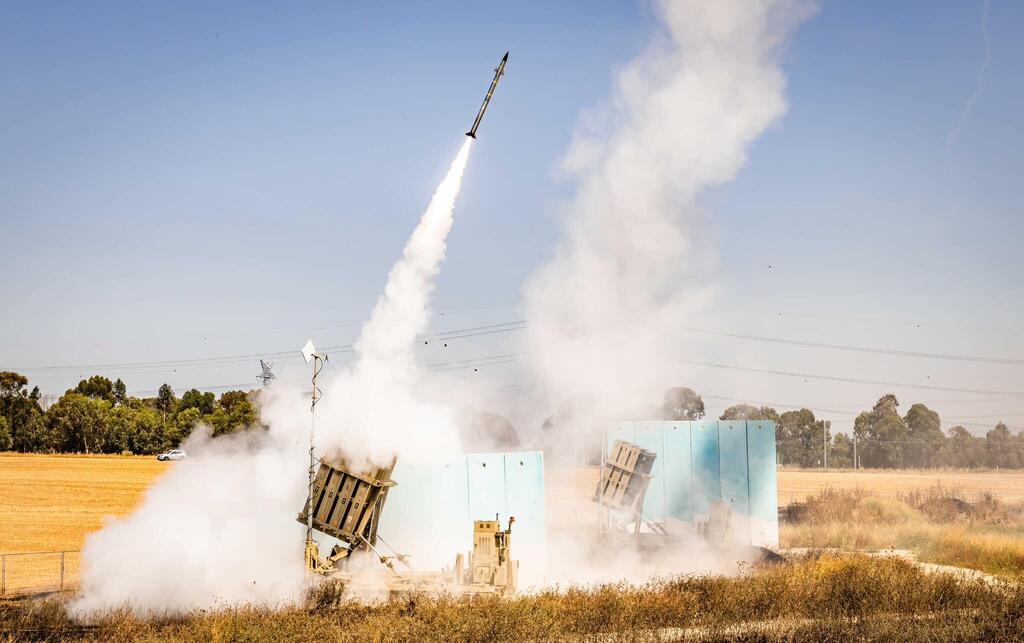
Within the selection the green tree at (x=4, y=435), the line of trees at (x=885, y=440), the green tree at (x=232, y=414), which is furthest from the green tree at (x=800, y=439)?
the green tree at (x=4, y=435)

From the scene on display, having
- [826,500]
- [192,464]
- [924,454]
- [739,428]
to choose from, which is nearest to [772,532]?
[739,428]

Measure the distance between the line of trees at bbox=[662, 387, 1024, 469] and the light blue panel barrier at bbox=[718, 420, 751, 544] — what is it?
41825 millimetres

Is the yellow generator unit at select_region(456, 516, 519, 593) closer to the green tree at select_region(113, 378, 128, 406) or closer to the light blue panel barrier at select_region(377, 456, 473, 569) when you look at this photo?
the light blue panel barrier at select_region(377, 456, 473, 569)

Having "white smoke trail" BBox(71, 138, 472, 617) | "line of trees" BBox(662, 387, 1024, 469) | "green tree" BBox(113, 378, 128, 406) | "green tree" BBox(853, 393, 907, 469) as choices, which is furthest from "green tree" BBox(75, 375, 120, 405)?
"white smoke trail" BBox(71, 138, 472, 617)

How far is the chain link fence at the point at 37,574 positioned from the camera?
25.0 m

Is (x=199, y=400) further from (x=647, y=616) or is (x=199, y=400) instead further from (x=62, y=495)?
(x=647, y=616)

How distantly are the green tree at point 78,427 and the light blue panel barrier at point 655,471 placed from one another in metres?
74.3

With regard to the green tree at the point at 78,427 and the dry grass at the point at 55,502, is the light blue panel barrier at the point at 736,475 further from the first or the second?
the green tree at the point at 78,427

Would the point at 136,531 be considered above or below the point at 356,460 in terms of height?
below

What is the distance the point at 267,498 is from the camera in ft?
79.4

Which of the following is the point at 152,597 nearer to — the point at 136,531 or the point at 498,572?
the point at 136,531

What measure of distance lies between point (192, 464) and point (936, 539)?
78.4ft

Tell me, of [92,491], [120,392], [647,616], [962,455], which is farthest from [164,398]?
[647,616]

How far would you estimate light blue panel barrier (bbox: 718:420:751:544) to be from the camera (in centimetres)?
3059
